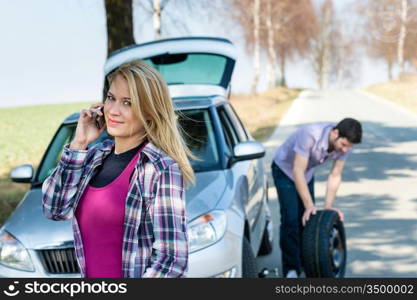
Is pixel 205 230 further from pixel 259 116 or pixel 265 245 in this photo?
pixel 259 116

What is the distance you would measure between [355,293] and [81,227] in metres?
2.10

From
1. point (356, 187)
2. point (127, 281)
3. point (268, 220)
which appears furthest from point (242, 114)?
point (127, 281)

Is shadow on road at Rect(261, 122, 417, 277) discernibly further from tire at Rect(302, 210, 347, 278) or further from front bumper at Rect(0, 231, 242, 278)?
front bumper at Rect(0, 231, 242, 278)

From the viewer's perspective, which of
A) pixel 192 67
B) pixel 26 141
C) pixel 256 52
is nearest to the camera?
pixel 192 67

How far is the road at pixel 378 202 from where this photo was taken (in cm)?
595

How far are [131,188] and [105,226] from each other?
0.57 ft

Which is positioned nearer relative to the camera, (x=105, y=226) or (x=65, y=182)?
(x=105, y=226)

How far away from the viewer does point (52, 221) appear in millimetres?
4105

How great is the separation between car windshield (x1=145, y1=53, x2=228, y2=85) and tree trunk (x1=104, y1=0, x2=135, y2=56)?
460cm

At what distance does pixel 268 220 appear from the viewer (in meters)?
6.55

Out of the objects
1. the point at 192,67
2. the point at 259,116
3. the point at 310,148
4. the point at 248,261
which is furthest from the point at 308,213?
the point at 259,116

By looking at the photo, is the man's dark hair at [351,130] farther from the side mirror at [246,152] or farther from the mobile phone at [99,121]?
the mobile phone at [99,121]

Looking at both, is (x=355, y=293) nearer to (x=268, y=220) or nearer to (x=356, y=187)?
(x=268, y=220)

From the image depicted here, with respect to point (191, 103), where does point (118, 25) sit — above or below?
above
